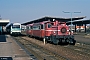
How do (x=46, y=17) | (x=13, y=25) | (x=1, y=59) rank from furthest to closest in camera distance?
(x=46, y=17)
(x=13, y=25)
(x=1, y=59)

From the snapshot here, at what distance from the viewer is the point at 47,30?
31.2 metres

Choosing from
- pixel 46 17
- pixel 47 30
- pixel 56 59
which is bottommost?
pixel 56 59

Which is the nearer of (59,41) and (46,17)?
(59,41)

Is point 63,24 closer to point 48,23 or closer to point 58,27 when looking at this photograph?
point 58,27

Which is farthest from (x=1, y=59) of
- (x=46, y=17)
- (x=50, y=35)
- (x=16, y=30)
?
(x=46, y=17)

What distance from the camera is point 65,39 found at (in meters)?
27.5

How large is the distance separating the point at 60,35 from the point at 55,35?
607 mm

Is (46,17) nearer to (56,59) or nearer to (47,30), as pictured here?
(47,30)

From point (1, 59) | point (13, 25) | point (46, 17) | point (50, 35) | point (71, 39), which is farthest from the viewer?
point (46, 17)

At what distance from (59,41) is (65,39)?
781 mm

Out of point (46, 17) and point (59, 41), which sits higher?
point (46, 17)

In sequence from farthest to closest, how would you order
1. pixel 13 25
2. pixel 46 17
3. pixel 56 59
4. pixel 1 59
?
1. pixel 46 17
2. pixel 13 25
3. pixel 56 59
4. pixel 1 59

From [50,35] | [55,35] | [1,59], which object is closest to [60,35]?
[55,35]

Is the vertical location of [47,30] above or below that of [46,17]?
below
